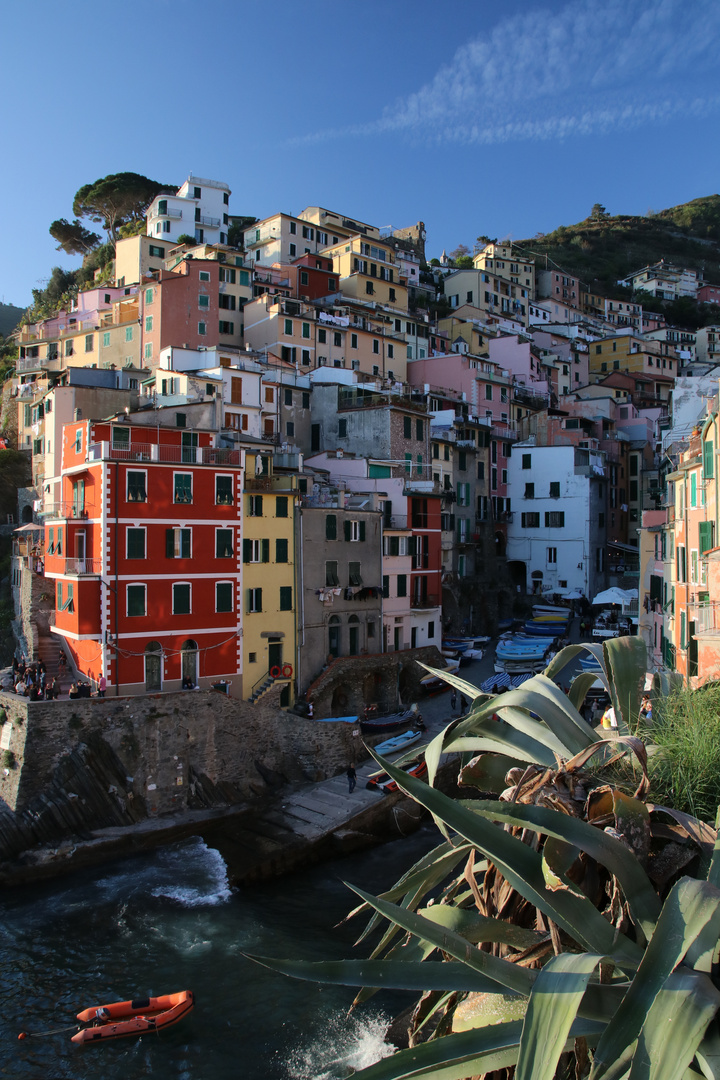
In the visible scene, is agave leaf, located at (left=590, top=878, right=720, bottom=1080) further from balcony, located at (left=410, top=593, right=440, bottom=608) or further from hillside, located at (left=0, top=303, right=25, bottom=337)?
hillside, located at (left=0, top=303, right=25, bottom=337)

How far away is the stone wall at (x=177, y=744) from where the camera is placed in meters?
27.7

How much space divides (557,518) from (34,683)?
1519 inches

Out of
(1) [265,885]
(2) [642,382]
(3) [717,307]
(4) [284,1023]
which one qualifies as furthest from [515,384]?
(3) [717,307]

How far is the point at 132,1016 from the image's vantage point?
1830 centimetres

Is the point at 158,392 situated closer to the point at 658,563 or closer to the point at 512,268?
the point at 658,563

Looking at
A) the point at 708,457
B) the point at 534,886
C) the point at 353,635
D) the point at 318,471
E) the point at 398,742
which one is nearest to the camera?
the point at 534,886

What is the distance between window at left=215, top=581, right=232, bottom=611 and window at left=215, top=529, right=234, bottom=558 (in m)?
1.25

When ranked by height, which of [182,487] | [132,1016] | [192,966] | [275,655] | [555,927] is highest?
[182,487]

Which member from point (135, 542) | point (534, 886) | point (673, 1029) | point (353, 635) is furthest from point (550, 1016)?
point (353, 635)

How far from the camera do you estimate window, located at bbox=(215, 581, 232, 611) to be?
109 ft

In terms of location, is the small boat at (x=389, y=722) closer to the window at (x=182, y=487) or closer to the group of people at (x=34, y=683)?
the window at (x=182, y=487)

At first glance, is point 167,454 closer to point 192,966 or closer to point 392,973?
point 192,966

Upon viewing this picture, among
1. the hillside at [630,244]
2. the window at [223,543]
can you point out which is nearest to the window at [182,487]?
the window at [223,543]

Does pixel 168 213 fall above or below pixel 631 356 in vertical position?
above
